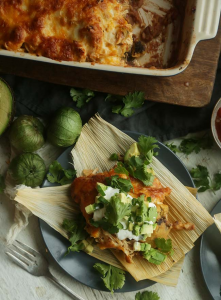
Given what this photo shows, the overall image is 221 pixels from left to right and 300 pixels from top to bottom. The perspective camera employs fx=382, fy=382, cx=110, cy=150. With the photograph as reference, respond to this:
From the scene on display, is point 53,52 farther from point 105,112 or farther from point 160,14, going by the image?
point 160,14

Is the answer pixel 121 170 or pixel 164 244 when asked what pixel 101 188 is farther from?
pixel 164 244

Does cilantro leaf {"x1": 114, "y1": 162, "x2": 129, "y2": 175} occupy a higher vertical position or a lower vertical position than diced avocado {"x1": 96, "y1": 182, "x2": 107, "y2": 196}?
higher

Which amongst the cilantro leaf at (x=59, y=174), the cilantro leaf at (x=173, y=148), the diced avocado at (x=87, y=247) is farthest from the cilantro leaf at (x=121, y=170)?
the diced avocado at (x=87, y=247)

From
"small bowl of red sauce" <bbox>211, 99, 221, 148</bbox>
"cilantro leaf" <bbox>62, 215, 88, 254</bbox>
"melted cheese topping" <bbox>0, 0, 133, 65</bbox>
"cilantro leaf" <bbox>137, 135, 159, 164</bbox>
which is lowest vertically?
"cilantro leaf" <bbox>62, 215, 88, 254</bbox>

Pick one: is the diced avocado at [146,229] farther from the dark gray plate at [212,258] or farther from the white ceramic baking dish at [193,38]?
the white ceramic baking dish at [193,38]

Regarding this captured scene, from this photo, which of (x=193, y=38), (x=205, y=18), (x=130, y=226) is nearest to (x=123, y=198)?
(x=130, y=226)

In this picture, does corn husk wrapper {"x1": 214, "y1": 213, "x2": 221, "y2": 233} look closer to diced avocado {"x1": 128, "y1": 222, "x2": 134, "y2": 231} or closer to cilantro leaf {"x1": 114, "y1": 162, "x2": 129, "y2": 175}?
diced avocado {"x1": 128, "y1": 222, "x2": 134, "y2": 231}

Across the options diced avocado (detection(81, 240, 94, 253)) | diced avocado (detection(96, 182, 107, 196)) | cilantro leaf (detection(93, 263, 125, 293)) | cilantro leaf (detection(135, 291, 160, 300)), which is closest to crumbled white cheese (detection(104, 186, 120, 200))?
diced avocado (detection(96, 182, 107, 196))
